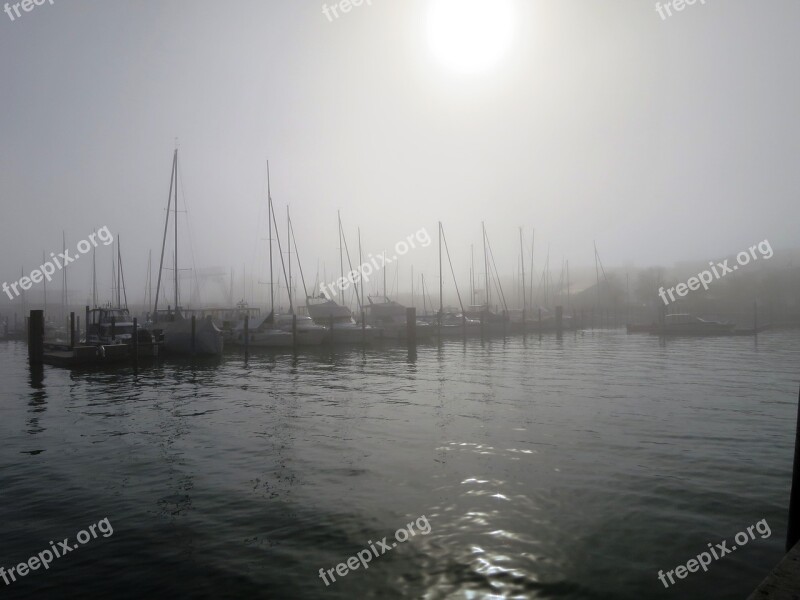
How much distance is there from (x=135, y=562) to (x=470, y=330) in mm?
58119

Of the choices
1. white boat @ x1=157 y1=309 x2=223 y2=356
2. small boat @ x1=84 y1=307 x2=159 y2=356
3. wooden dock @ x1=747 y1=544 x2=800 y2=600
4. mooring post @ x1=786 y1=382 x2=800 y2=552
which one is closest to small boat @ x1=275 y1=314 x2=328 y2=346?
white boat @ x1=157 y1=309 x2=223 y2=356

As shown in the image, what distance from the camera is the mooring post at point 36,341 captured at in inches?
1265

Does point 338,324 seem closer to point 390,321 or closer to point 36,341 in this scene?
point 390,321

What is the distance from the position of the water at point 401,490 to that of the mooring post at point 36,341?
546 inches

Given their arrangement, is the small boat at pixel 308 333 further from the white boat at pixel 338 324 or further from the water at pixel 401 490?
the water at pixel 401 490

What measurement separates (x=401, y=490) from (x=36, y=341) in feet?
103

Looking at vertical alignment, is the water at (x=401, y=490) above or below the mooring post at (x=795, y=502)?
below

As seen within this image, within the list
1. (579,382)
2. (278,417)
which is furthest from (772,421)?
(278,417)

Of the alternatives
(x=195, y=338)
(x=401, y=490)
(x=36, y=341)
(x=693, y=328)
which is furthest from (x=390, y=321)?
(x=401, y=490)

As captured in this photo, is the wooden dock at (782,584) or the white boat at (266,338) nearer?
the wooden dock at (782,584)

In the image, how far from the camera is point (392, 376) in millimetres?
26609

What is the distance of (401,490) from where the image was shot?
9.34 m

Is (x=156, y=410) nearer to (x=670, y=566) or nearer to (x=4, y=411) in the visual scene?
(x=4, y=411)

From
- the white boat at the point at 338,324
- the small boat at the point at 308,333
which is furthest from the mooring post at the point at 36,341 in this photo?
the white boat at the point at 338,324
